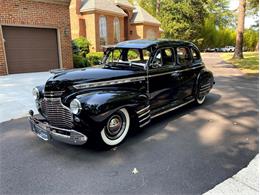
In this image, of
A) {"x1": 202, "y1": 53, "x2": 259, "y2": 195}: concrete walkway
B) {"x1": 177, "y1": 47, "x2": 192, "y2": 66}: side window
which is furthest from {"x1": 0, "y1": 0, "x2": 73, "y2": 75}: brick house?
{"x1": 202, "y1": 53, "x2": 259, "y2": 195}: concrete walkway

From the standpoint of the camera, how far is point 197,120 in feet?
17.5

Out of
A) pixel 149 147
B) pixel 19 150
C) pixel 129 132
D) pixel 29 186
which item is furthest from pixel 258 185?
pixel 19 150

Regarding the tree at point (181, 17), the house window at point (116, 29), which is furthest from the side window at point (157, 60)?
the tree at point (181, 17)

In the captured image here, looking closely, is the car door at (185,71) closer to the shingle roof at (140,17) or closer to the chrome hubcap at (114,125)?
the chrome hubcap at (114,125)

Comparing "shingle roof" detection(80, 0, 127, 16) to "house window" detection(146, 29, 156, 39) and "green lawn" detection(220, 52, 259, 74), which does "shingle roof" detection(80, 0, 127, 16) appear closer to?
"house window" detection(146, 29, 156, 39)

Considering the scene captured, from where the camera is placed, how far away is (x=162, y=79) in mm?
5043

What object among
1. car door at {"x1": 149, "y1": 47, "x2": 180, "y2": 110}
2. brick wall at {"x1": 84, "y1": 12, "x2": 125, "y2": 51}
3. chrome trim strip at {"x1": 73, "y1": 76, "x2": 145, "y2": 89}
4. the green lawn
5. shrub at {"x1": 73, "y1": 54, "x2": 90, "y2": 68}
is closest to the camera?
chrome trim strip at {"x1": 73, "y1": 76, "x2": 145, "y2": 89}

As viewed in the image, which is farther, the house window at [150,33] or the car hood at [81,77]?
the house window at [150,33]

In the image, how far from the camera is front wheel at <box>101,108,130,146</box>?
152 inches

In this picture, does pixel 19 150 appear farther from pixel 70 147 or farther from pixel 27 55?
pixel 27 55

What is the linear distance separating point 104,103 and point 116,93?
41cm

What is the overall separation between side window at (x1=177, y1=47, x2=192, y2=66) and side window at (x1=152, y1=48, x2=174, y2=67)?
0.28 metres

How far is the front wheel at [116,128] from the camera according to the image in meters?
3.87

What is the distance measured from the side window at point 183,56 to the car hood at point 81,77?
5.28ft
